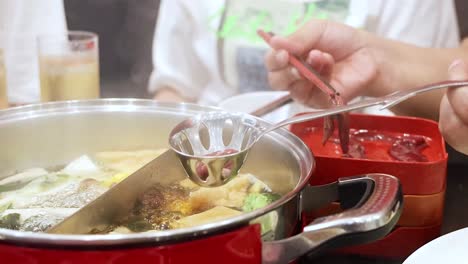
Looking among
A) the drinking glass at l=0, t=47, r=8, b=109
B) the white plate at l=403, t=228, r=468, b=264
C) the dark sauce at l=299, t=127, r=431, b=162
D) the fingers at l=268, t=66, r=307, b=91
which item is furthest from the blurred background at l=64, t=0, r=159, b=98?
the white plate at l=403, t=228, r=468, b=264

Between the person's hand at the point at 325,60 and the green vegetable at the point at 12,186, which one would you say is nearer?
the green vegetable at the point at 12,186

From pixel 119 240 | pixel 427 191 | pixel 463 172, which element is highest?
pixel 119 240

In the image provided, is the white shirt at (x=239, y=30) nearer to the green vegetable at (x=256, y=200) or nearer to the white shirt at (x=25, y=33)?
the white shirt at (x=25, y=33)

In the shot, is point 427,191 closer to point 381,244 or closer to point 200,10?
point 381,244

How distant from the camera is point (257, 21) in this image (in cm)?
218

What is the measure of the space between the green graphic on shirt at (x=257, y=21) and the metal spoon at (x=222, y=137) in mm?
1161

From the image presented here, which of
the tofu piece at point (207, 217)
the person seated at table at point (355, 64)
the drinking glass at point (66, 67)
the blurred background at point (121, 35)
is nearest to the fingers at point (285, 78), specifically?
the person seated at table at point (355, 64)

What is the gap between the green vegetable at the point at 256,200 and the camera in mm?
893

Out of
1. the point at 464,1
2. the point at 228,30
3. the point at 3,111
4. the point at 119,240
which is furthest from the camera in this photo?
the point at 464,1

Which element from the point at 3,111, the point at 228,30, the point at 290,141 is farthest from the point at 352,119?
the point at 228,30

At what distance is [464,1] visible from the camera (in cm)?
248

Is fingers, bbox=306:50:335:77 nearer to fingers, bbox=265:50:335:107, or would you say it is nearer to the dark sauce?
fingers, bbox=265:50:335:107

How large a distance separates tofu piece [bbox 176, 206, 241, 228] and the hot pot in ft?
0.36

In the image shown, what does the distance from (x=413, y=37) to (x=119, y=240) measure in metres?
1.93
